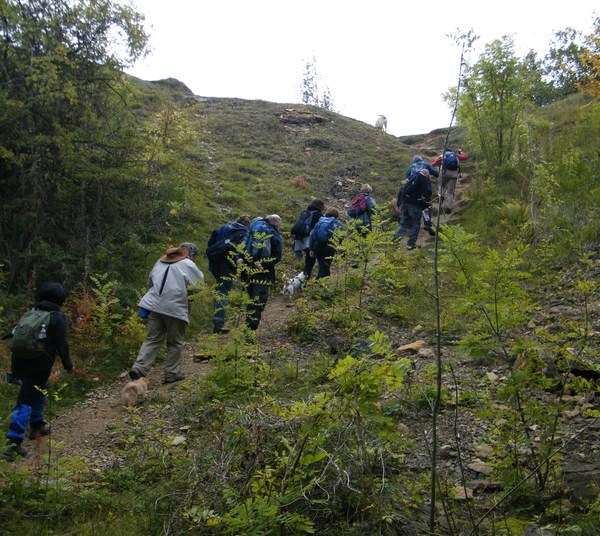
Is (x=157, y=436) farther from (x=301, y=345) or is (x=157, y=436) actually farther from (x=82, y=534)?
(x=301, y=345)

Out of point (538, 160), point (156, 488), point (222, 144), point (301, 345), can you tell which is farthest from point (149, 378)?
point (222, 144)

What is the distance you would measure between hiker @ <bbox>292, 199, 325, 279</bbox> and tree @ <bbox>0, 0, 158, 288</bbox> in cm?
315

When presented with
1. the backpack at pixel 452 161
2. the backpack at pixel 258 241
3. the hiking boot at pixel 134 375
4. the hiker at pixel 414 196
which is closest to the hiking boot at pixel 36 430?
the hiking boot at pixel 134 375

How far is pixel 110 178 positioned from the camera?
404 inches

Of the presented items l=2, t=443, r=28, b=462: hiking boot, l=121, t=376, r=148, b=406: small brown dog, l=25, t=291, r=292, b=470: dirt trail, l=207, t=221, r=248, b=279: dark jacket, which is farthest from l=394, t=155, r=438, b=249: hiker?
l=2, t=443, r=28, b=462: hiking boot

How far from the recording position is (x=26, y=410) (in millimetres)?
5578

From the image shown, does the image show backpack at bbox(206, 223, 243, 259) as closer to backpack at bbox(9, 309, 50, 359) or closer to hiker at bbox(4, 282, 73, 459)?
hiker at bbox(4, 282, 73, 459)

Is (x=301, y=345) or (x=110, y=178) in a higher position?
(x=110, y=178)

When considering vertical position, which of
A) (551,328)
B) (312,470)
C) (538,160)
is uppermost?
(538,160)

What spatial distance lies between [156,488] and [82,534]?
583mm

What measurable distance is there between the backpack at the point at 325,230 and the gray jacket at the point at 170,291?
3097mm

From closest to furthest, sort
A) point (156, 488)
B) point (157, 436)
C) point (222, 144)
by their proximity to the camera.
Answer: point (156, 488)
point (157, 436)
point (222, 144)

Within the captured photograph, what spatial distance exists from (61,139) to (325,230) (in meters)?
4.62

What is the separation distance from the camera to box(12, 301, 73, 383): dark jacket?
222 inches
